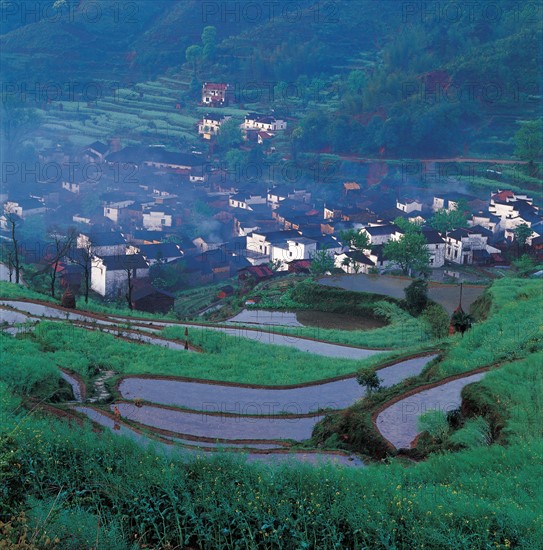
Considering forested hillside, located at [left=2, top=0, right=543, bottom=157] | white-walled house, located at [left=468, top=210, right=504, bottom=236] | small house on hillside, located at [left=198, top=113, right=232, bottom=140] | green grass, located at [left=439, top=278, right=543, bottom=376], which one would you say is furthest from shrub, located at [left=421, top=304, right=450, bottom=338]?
small house on hillside, located at [left=198, top=113, right=232, bottom=140]

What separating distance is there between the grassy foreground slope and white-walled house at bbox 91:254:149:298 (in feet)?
55.1

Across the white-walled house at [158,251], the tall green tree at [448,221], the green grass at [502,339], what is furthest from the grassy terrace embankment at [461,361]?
the tall green tree at [448,221]

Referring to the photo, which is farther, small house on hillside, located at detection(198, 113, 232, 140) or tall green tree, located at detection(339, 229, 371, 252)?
small house on hillside, located at detection(198, 113, 232, 140)

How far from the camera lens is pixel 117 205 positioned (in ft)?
110

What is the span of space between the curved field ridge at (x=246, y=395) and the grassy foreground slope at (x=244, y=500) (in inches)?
119

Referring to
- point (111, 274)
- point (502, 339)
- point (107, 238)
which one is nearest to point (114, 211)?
point (107, 238)

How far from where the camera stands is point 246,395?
859 cm

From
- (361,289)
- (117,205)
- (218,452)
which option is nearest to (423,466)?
(218,452)

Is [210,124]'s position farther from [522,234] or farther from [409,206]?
[522,234]

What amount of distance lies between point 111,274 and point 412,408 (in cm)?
1582

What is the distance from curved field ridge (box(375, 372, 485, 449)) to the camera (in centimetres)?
664

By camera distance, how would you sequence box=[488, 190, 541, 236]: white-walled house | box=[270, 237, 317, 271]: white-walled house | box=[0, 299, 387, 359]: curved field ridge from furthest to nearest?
box=[488, 190, 541, 236]: white-walled house < box=[270, 237, 317, 271]: white-walled house < box=[0, 299, 387, 359]: curved field ridge

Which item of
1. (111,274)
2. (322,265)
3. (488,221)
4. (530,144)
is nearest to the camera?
(111,274)

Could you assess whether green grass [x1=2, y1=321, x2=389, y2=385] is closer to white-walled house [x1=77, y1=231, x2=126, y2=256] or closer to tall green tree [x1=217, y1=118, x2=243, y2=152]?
white-walled house [x1=77, y1=231, x2=126, y2=256]
